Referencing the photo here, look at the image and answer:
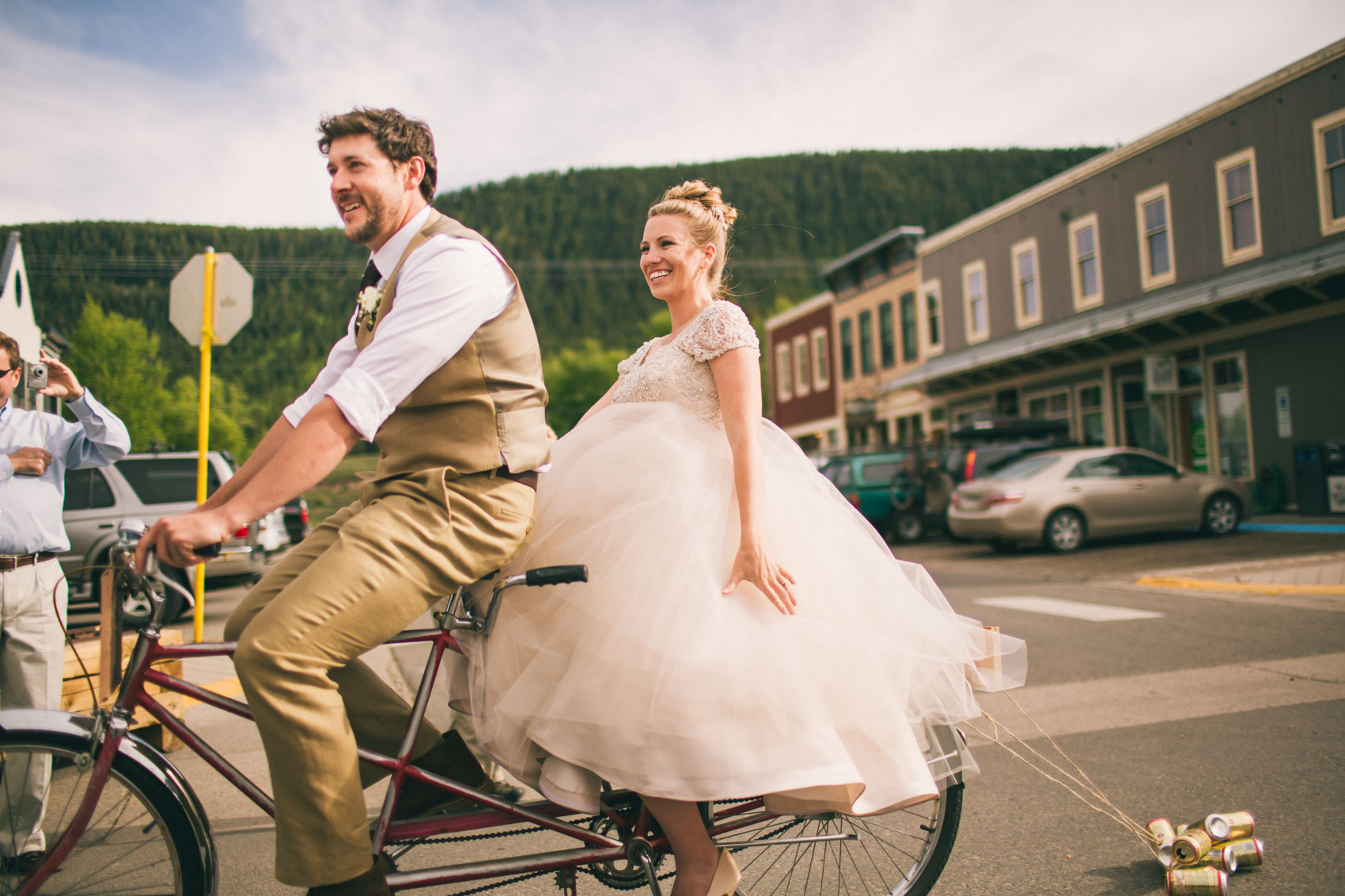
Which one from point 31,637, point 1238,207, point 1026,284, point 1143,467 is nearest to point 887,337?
point 1026,284

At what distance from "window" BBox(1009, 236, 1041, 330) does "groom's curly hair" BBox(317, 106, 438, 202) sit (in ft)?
77.0

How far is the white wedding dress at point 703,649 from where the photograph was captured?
2170 mm

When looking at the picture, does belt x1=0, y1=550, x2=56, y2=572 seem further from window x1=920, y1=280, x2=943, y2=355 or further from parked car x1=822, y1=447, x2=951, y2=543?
window x1=920, y1=280, x2=943, y2=355

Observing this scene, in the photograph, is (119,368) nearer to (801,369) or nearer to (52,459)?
(801,369)

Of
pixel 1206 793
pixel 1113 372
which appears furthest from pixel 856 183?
pixel 1206 793

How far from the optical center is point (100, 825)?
216 centimetres

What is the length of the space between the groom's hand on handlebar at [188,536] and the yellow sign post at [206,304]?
5229 millimetres

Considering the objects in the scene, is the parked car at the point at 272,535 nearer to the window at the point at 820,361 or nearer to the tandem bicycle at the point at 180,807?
the tandem bicycle at the point at 180,807

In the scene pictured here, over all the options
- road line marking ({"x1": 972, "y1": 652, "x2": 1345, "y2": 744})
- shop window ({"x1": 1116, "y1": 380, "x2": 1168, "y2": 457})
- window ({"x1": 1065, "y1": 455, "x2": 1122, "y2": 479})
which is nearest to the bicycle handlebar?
road line marking ({"x1": 972, "y1": 652, "x2": 1345, "y2": 744})

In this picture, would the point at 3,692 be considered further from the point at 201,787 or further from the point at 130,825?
the point at 130,825

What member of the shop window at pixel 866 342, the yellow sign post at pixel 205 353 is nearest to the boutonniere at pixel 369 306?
the yellow sign post at pixel 205 353

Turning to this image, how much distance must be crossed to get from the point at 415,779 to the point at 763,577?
1.04 metres

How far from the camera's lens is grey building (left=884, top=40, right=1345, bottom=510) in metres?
15.9

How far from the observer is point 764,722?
2182 millimetres
